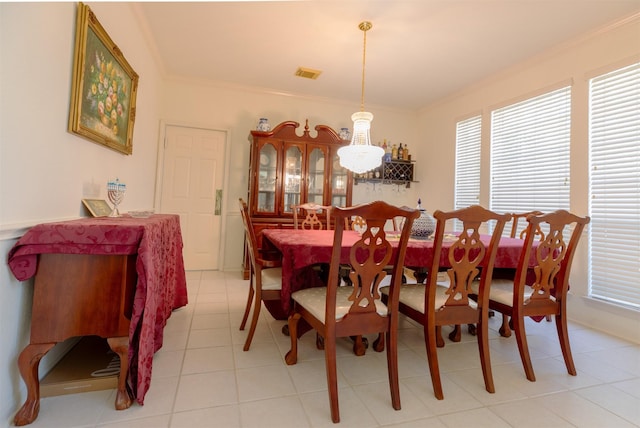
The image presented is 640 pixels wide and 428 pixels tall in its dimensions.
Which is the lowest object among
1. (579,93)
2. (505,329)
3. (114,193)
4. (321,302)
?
(505,329)

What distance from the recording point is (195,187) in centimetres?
411

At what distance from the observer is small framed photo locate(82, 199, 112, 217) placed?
1853 millimetres

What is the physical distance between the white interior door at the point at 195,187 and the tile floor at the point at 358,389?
77.4 inches

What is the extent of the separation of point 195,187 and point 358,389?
11.1 ft

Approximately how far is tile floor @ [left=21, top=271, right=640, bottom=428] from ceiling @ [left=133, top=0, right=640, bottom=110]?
8.50ft

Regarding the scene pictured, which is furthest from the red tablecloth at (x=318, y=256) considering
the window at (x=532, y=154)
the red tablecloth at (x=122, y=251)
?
the window at (x=532, y=154)

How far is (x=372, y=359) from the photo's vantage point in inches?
75.9

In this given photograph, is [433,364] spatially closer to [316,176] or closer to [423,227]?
[423,227]

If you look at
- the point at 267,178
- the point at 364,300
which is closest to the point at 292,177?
the point at 267,178

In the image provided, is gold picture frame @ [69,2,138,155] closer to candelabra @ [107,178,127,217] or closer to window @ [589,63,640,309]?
candelabra @ [107,178,127,217]

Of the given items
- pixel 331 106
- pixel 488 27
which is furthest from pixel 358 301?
pixel 331 106

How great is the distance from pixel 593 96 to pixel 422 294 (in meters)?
2.55

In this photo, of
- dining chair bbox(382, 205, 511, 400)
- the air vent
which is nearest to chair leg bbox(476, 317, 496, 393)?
dining chair bbox(382, 205, 511, 400)

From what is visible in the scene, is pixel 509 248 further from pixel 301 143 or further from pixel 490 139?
pixel 301 143
